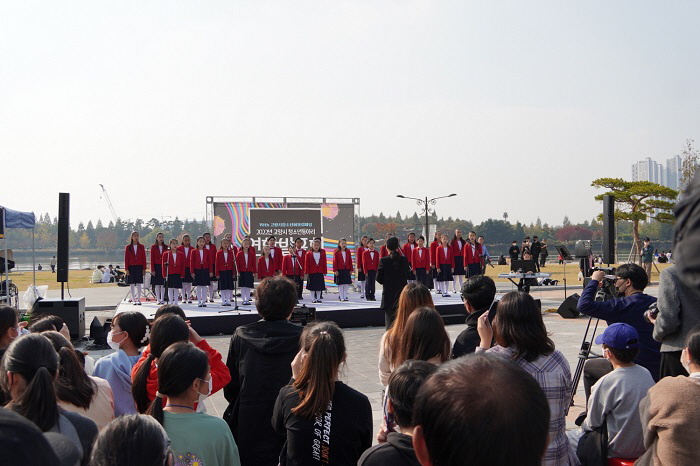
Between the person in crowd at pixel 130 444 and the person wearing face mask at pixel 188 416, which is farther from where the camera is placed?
the person wearing face mask at pixel 188 416

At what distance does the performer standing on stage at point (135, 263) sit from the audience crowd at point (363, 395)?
13.7 m

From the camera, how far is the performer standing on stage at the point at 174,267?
17984 millimetres

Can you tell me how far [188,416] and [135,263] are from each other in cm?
1597

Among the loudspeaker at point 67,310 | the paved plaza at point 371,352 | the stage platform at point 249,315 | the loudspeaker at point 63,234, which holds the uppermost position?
the loudspeaker at point 63,234

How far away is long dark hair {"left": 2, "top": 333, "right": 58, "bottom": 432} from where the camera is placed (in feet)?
8.41

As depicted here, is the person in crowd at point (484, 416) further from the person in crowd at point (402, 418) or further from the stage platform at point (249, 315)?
the stage platform at point (249, 315)

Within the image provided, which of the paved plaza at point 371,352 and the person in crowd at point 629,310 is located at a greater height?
the person in crowd at point 629,310

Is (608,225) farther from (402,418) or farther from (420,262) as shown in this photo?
(402,418)

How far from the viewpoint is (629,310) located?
5223 mm

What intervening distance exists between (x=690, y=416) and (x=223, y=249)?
54.1 feet

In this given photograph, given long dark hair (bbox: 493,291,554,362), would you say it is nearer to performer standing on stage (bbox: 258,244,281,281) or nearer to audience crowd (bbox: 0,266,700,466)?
audience crowd (bbox: 0,266,700,466)

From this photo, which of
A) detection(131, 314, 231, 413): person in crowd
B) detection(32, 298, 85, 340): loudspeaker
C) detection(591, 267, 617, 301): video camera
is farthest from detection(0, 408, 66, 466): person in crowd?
detection(32, 298, 85, 340): loudspeaker

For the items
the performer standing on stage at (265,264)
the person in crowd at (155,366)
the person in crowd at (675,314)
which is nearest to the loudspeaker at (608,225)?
the person in crowd at (675,314)

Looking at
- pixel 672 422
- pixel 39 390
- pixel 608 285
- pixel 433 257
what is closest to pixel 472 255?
pixel 433 257
